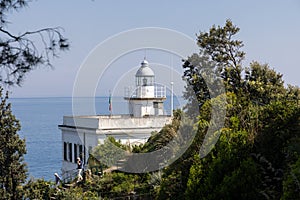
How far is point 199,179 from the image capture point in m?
14.9

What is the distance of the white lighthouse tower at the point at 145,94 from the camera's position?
3547cm

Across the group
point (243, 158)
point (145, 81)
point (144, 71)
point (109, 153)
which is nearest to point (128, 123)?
point (145, 81)

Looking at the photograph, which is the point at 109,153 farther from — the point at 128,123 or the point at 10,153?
the point at 128,123

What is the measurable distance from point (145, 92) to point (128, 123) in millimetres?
2641

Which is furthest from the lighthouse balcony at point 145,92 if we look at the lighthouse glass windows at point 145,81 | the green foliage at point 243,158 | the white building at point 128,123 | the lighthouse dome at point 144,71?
the green foliage at point 243,158

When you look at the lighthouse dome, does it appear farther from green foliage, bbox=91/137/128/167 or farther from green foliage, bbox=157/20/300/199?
green foliage, bbox=157/20/300/199

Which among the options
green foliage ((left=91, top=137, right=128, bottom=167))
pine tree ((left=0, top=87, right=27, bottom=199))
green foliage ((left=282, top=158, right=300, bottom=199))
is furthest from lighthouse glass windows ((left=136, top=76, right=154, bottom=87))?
green foliage ((left=282, top=158, right=300, bottom=199))

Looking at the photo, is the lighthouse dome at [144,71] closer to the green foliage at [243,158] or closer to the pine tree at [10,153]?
the pine tree at [10,153]

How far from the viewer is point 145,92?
35.4m

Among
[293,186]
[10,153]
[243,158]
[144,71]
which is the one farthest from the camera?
[144,71]

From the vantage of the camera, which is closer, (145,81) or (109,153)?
(109,153)

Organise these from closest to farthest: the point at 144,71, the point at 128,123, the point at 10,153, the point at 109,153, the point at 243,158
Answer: the point at 243,158 → the point at 109,153 → the point at 10,153 → the point at 128,123 → the point at 144,71

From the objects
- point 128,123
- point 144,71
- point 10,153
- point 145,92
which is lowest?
point 10,153

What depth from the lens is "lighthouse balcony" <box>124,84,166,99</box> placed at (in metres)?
35.4
